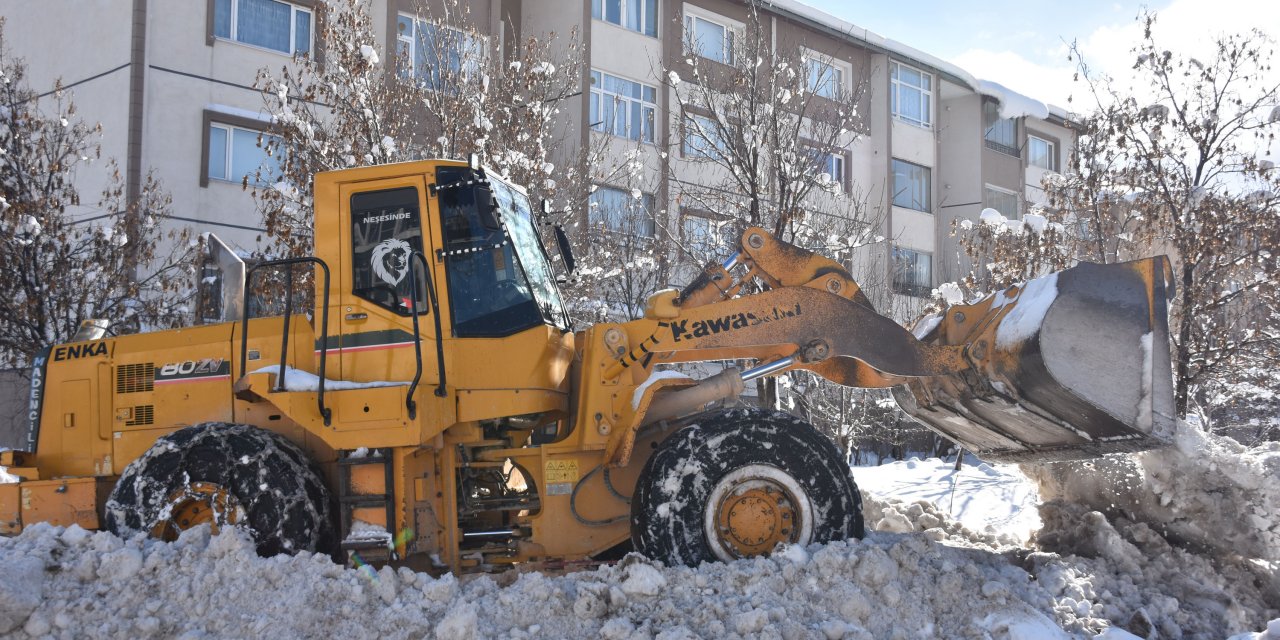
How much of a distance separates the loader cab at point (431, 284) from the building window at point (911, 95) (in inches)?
946

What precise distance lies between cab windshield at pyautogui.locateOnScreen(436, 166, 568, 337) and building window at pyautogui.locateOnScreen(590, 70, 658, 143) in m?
15.2

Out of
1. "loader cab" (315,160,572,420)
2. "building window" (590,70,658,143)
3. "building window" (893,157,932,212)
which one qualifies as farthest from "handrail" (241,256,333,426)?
"building window" (893,157,932,212)

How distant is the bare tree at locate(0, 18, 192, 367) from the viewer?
14125 millimetres

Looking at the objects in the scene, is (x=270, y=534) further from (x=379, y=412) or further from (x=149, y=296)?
(x=149, y=296)

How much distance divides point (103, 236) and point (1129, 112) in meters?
13.2

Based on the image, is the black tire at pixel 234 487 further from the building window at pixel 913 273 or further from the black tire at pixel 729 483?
the building window at pixel 913 273

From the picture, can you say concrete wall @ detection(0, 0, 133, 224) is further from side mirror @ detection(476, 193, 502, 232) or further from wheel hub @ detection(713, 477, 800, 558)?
wheel hub @ detection(713, 477, 800, 558)

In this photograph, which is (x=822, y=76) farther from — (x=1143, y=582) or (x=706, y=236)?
(x=1143, y=582)

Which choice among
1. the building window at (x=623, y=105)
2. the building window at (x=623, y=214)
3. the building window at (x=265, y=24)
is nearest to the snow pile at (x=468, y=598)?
the building window at (x=623, y=214)

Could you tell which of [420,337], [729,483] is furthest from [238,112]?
[729,483]

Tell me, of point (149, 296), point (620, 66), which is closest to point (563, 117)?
point (620, 66)

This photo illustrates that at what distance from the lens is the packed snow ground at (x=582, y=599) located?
5.65m

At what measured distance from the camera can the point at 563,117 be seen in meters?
21.9

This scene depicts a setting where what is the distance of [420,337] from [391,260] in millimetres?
530
